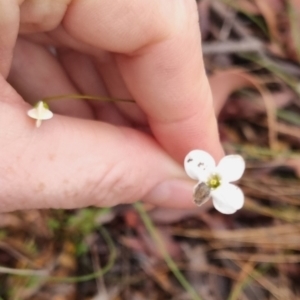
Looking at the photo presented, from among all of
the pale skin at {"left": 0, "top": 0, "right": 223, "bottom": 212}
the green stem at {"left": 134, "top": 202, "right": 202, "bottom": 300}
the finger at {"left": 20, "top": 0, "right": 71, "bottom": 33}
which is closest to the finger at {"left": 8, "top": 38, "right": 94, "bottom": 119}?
the pale skin at {"left": 0, "top": 0, "right": 223, "bottom": 212}

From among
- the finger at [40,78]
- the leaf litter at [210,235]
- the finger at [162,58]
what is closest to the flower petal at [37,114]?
the finger at [162,58]

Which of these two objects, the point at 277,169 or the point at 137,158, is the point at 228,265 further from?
the point at 137,158

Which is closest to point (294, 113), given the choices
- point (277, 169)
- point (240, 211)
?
point (277, 169)

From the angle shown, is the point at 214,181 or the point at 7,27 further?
the point at 214,181

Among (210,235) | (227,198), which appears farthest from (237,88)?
(227,198)

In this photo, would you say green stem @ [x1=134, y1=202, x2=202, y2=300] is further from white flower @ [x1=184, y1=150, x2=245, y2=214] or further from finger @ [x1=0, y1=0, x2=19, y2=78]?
finger @ [x1=0, y1=0, x2=19, y2=78]

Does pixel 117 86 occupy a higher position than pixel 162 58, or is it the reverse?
pixel 162 58

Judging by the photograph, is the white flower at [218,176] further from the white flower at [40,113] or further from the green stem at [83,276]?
the green stem at [83,276]

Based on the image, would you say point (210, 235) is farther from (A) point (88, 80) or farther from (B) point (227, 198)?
(A) point (88, 80)
